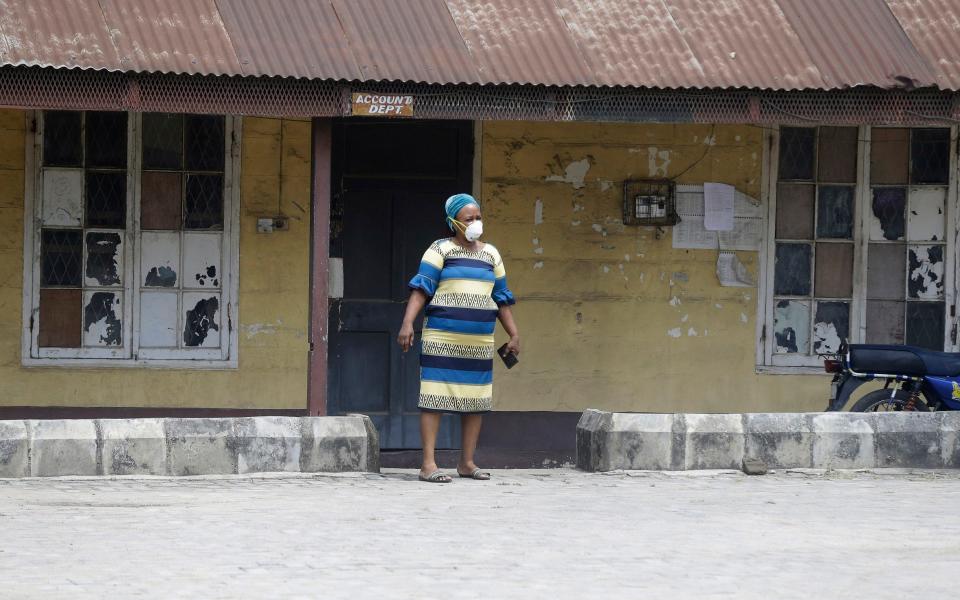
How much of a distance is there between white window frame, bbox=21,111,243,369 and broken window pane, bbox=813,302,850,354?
4552mm

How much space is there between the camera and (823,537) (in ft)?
25.5

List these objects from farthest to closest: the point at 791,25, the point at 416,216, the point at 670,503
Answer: the point at 416,216 → the point at 791,25 → the point at 670,503

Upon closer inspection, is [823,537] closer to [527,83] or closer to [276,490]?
[276,490]

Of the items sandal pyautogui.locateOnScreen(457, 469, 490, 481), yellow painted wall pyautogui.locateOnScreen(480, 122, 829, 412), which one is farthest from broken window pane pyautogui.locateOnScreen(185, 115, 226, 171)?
sandal pyautogui.locateOnScreen(457, 469, 490, 481)

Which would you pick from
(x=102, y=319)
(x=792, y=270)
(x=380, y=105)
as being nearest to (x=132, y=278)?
(x=102, y=319)

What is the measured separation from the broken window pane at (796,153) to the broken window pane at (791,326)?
1.01 metres

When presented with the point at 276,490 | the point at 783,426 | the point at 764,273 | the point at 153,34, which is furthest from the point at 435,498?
the point at 764,273

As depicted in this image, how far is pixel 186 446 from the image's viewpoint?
31.8 ft

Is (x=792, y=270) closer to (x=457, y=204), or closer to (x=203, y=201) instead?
(x=457, y=204)

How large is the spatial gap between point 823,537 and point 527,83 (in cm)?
388

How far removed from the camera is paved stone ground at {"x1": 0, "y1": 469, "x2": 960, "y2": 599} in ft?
21.1

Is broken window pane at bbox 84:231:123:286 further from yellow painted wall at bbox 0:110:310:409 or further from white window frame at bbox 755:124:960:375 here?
white window frame at bbox 755:124:960:375

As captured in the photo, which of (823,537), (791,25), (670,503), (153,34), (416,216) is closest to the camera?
(823,537)

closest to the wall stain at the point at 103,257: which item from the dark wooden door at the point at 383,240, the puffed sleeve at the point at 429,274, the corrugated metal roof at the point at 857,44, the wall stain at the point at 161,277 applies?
the wall stain at the point at 161,277
